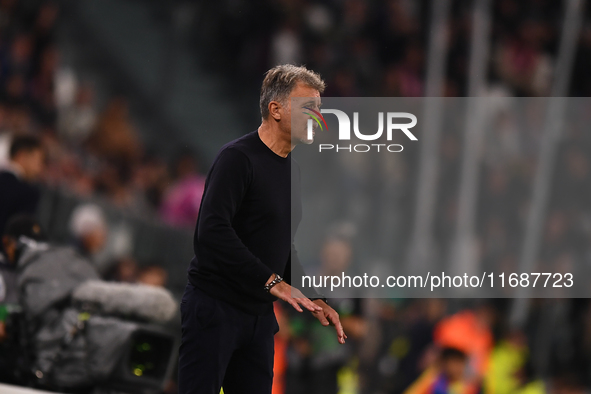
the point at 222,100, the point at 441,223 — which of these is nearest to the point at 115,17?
the point at 222,100

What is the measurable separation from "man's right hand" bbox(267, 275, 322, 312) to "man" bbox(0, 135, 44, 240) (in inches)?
110

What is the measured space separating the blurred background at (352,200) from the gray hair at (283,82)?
1.87 meters

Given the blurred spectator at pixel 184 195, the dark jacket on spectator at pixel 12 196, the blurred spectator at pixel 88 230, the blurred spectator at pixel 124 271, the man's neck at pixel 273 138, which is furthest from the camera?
the blurred spectator at pixel 184 195

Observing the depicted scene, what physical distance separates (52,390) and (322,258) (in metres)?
1.52

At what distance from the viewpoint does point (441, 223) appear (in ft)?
16.3

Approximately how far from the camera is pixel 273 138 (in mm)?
2143

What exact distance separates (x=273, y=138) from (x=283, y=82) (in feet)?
0.52

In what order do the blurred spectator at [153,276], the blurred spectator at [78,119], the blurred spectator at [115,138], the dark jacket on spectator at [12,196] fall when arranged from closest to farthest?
the dark jacket on spectator at [12,196] < the blurred spectator at [153,276] < the blurred spectator at [115,138] < the blurred spectator at [78,119]

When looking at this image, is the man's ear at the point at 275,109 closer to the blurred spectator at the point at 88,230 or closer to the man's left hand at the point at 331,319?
the man's left hand at the point at 331,319

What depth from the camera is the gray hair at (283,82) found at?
2090 millimetres

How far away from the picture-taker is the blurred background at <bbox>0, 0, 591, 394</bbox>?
15.1 ft

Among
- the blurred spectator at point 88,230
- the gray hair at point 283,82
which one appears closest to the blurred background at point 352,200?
the blurred spectator at point 88,230

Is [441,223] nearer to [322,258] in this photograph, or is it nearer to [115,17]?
[322,258]

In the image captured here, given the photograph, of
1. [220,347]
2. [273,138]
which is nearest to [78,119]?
[273,138]
